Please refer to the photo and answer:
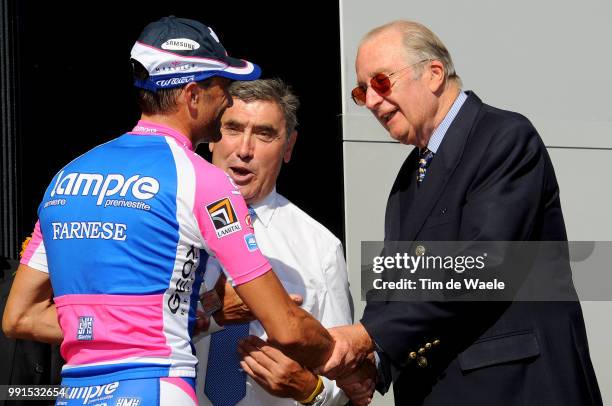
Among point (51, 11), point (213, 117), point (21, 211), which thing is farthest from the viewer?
point (51, 11)

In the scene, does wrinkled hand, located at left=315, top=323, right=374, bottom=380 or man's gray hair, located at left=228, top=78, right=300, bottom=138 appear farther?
man's gray hair, located at left=228, top=78, right=300, bottom=138

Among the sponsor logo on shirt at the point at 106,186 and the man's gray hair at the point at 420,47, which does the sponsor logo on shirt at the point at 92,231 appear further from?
the man's gray hair at the point at 420,47

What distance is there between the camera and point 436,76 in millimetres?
3416

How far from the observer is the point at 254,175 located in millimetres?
3869

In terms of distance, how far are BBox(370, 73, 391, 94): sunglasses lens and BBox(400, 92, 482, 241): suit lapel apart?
11.2 inches

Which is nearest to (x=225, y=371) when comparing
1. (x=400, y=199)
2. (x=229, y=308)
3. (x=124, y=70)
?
(x=229, y=308)

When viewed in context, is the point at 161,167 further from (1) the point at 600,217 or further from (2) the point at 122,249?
(1) the point at 600,217

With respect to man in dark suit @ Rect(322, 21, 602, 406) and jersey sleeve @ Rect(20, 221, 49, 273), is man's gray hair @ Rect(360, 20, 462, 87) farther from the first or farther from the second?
jersey sleeve @ Rect(20, 221, 49, 273)

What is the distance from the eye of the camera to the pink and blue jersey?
256 centimetres

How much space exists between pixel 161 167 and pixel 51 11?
3.49 m

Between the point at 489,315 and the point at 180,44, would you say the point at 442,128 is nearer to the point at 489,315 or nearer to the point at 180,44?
the point at 489,315

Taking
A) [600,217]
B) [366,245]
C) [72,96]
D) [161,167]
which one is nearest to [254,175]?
[366,245]

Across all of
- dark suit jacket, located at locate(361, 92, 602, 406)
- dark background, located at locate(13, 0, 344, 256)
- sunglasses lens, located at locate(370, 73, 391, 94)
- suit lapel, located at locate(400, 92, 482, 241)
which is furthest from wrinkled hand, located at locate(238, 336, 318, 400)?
dark background, located at locate(13, 0, 344, 256)

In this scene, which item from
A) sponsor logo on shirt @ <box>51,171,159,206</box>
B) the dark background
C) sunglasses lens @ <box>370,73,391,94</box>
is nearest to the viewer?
sponsor logo on shirt @ <box>51,171,159,206</box>
